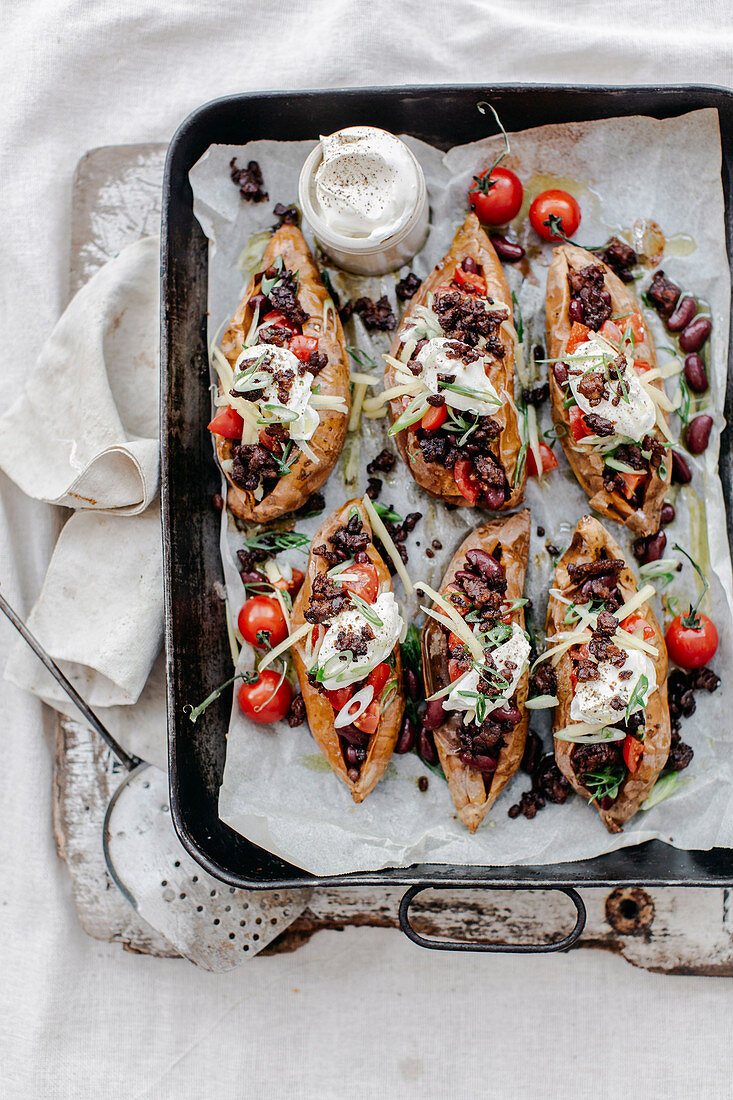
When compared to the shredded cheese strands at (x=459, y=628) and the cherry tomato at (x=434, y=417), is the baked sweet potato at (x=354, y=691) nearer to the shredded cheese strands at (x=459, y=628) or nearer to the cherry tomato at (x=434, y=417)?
the shredded cheese strands at (x=459, y=628)

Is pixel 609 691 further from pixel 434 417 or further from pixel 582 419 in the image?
pixel 434 417

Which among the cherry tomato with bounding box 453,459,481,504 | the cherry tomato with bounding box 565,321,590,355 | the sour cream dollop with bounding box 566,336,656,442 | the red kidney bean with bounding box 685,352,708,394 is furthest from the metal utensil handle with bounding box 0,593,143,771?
the red kidney bean with bounding box 685,352,708,394

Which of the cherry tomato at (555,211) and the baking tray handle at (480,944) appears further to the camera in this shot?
the cherry tomato at (555,211)

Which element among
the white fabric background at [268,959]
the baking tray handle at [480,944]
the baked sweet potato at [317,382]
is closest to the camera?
the baking tray handle at [480,944]

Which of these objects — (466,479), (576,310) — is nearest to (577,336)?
(576,310)

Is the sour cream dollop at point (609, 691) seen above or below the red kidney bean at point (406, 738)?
above

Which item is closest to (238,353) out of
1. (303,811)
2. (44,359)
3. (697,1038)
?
(44,359)

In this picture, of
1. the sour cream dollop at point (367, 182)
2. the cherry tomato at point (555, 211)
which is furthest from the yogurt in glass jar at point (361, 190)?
the cherry tomato at point (555, 211)
